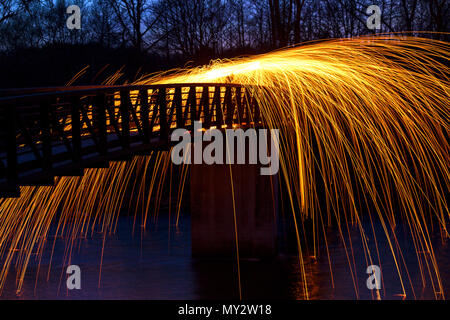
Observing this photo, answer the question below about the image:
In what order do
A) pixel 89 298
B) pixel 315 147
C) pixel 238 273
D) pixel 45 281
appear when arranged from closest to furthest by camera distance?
pixel 89 298, pixel 45 281, pixel 238 273, pixel 315 147

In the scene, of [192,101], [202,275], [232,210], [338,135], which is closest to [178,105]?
[192,101]

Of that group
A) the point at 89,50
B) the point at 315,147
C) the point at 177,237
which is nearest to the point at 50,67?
the point at 89,50

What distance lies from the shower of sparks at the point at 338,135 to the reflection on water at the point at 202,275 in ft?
1.45

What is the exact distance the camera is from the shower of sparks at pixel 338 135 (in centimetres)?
2384

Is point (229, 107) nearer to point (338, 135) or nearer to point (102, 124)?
point (102, 124)

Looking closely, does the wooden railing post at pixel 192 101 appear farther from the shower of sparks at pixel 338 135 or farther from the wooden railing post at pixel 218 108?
the shower of sparks at pixel 338 135

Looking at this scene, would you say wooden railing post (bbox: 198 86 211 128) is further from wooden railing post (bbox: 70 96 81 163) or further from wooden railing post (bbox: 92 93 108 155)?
wooden railing post (bbox: 70 96 81 163)

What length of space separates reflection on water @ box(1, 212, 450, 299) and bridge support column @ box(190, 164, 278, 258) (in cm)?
69

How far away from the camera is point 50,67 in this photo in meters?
55.9

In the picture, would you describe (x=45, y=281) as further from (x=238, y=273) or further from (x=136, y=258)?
(x=238, y=273)

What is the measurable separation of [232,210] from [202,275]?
3326 millimetres

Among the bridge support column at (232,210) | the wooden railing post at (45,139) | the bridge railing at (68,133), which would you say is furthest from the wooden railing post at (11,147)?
the bridge support column at (232,210)

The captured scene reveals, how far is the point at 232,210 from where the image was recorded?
31266 mm
